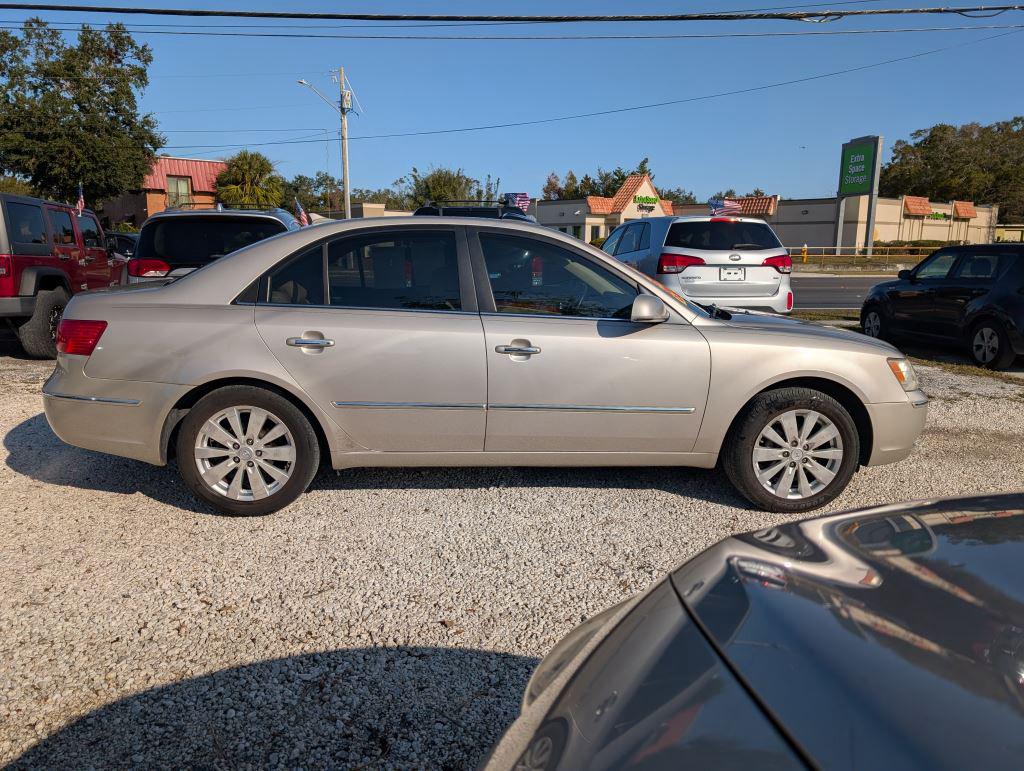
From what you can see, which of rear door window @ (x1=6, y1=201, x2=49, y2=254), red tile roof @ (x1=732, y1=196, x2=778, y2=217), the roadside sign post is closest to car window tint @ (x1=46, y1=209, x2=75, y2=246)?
rear door window @ (x1=6, y1=201, x2=49, y2=254)

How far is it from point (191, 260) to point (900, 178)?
273ft

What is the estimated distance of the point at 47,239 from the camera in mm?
9656

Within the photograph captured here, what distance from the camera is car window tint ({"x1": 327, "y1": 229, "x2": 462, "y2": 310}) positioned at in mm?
4402

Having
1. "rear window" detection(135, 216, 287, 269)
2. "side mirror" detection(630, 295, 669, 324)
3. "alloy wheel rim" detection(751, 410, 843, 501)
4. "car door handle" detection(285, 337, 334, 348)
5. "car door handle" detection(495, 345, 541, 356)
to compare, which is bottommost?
"alloy wheel rim" detection(751, 410, 843, 501)

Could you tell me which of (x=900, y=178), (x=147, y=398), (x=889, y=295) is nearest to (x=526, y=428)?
(x=147, y=398)

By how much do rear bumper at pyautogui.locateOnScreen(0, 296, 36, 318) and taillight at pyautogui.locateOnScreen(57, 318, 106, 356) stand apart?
562 centimetres

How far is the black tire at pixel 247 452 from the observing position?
13.7 feet

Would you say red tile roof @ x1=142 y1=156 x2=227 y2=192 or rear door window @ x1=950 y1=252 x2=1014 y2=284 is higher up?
red tile roof @ x1=142 y1=156 x2=227 y2=192

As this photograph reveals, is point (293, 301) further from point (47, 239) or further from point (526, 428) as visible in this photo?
point (47, 239)

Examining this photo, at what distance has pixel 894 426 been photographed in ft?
14.9

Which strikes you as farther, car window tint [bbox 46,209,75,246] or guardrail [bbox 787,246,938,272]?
guardrail [bbox 787,246,938,272]

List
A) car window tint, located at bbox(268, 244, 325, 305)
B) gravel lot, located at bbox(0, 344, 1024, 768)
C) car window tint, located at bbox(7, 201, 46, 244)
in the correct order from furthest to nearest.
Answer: car window tint, located at bbox(7, 201, 46, 244)
car window tint, located at bbox(268, 244, 325, 305)
gravel lot, located at bbox(0, 344, 1024, 768)

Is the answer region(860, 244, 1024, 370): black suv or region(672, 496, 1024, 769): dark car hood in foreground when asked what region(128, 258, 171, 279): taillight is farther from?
region(860, 244, 1024, 370): black suv

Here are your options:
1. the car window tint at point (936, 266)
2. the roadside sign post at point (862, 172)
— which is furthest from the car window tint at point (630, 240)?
the roadside sign post at point (862, 172)
